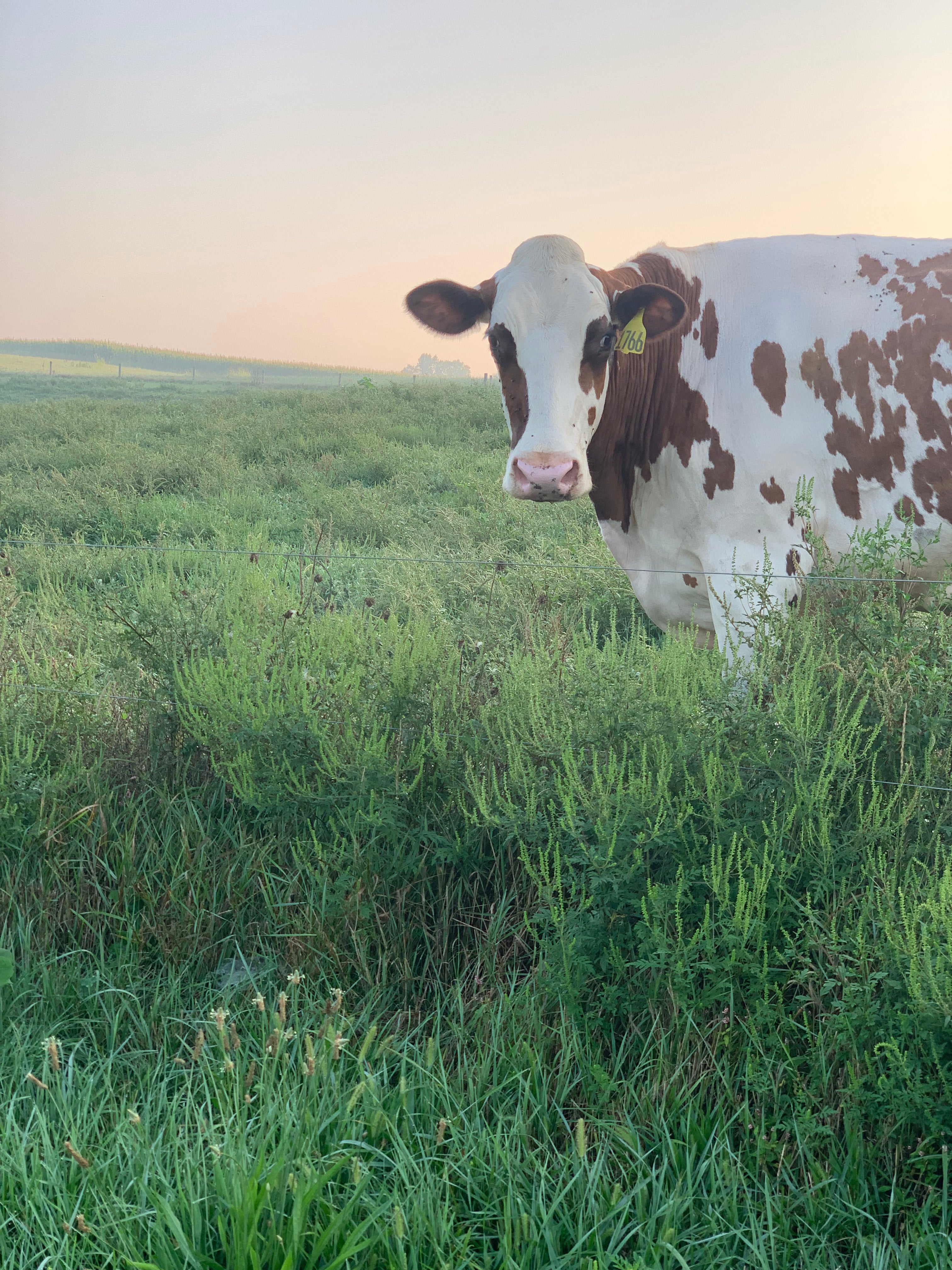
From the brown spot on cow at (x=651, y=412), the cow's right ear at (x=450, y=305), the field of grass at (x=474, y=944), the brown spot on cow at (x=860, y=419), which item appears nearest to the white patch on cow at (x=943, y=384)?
the brown spot on cow at (x=860, y=419)

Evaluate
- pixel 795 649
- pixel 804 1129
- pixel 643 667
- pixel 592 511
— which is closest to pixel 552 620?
pixel 643 667

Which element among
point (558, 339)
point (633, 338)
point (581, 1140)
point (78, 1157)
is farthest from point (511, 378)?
point (78, 1157)

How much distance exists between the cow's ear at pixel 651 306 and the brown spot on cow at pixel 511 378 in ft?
1.50

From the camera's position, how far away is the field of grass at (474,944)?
6.05ft

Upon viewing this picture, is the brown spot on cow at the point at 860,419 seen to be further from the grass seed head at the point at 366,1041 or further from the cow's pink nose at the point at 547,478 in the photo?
the grass seed head at the point at 366,1041

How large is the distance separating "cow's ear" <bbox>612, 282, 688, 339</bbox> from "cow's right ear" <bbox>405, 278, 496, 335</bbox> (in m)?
0.54

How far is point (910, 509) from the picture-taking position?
12.9ft

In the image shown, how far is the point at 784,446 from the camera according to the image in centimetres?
407

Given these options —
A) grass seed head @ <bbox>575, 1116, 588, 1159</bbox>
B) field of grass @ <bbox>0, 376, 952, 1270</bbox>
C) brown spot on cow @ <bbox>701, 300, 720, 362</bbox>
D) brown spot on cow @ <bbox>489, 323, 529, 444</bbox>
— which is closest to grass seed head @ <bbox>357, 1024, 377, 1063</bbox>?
field of grass @ <bbox>0, 376, 952, 1270</bbox>

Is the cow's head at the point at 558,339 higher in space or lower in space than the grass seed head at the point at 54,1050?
higher

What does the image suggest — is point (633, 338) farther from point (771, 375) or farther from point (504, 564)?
point (504, 564)

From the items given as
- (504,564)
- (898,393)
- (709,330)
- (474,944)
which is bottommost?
(474,944)

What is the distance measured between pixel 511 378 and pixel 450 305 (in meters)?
0.61

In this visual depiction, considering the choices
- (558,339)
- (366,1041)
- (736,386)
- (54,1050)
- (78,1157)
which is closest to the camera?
(78,1157)
